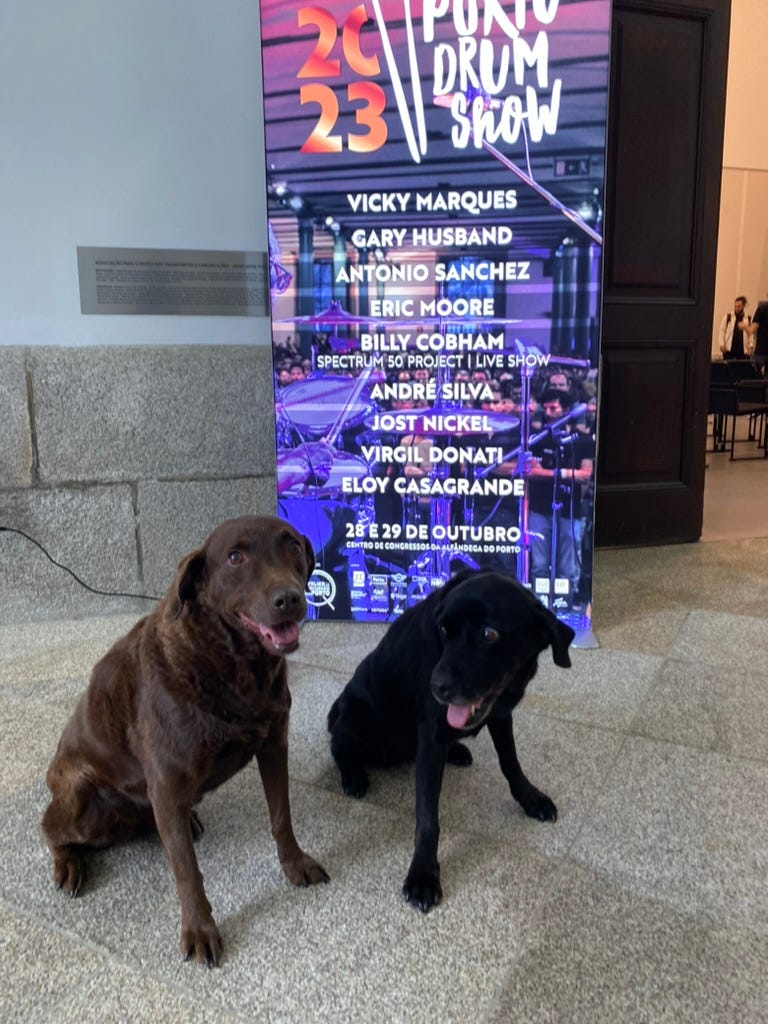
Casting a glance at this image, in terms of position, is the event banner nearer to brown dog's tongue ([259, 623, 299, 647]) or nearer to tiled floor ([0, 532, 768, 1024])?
tiled floor ([0, 532, 768, 1024])

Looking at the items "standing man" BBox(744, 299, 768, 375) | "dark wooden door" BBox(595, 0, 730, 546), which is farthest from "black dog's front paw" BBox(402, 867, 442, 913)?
"standing man" BBox(744, 299, 768, 375)

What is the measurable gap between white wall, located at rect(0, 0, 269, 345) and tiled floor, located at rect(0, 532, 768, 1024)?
1579mm

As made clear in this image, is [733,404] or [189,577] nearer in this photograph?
[189,577]

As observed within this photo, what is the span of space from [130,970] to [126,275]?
8.26ft

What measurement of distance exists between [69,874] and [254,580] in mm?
826

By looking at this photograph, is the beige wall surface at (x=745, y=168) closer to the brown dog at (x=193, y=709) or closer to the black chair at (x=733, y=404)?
the black chair at (x=733, y=404)

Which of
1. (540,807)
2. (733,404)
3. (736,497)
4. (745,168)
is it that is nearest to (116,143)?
(540,807)

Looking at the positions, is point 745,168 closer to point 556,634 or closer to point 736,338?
point 736,338

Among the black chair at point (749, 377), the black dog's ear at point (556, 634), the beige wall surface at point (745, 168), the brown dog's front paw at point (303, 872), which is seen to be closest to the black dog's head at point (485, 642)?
the black dog's ear at point (556, 634)

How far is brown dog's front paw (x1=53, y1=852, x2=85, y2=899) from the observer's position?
65.7 inches

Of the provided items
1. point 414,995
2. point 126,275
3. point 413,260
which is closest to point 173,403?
point 126,275

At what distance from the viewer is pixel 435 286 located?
112 inches

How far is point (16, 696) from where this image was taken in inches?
102

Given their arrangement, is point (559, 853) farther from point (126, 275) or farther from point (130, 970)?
point (126, 275)
